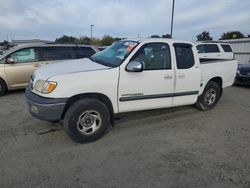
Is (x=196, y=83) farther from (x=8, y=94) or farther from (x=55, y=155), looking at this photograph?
(x=8, y=94)

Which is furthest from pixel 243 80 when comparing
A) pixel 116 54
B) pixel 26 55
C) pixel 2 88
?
pixel 2 88

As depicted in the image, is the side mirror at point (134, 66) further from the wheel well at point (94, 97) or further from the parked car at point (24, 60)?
the parked car at point (24, 60)

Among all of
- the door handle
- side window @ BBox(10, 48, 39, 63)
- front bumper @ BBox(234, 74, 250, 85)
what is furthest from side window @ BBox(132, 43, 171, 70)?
front bumper @ BBox(234, 74, 250, 85)

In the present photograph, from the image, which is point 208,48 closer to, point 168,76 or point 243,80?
point 243,80

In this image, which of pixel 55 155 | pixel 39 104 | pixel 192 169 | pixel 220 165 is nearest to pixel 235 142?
pixel 220 165

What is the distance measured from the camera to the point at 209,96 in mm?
6227

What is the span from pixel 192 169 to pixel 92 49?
671cm

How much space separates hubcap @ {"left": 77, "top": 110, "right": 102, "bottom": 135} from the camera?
4.04 meters

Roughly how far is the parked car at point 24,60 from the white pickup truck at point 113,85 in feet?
11.7

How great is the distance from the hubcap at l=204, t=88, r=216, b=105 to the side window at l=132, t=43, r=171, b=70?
76.9 inches

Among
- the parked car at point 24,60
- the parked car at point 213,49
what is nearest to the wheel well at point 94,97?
the parked car at point 24,60

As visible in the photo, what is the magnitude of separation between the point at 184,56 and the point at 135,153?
248cm

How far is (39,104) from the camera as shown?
3.82 metres

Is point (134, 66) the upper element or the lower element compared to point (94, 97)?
upper
